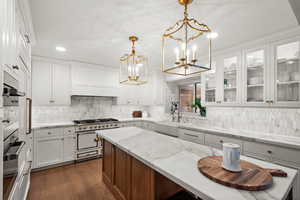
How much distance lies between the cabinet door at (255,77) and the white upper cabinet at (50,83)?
383 centimetres

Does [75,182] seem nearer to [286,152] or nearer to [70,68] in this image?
[70,68]

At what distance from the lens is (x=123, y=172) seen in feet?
5.65

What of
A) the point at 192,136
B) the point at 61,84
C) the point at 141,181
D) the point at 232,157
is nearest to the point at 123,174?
the point at 141,181

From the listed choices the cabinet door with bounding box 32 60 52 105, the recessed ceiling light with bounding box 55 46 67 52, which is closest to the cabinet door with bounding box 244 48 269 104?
the recessed ceiling light with bounding box 55 46 67 52

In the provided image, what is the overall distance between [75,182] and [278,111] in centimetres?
364

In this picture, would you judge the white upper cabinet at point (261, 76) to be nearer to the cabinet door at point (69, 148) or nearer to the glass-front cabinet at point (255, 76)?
the glass-front cabinet at point (255, 76)

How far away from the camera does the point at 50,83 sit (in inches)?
128

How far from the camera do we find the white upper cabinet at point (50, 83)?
3.10 meters

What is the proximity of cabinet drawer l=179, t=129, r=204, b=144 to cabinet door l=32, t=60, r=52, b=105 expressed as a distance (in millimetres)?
3123

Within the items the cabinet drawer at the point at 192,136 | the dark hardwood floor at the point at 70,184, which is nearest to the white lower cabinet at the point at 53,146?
the dark hardwood floor at the point at 70,184

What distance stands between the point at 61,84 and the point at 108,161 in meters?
2.34

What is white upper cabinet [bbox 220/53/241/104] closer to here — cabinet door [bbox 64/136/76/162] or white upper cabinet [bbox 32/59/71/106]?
cabinet door [bbox 64/136/76/162]

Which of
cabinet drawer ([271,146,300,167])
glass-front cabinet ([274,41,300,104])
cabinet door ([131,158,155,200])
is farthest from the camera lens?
glass-front cabinet ([274,41,300,104])

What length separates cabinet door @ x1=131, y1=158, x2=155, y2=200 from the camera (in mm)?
1229
